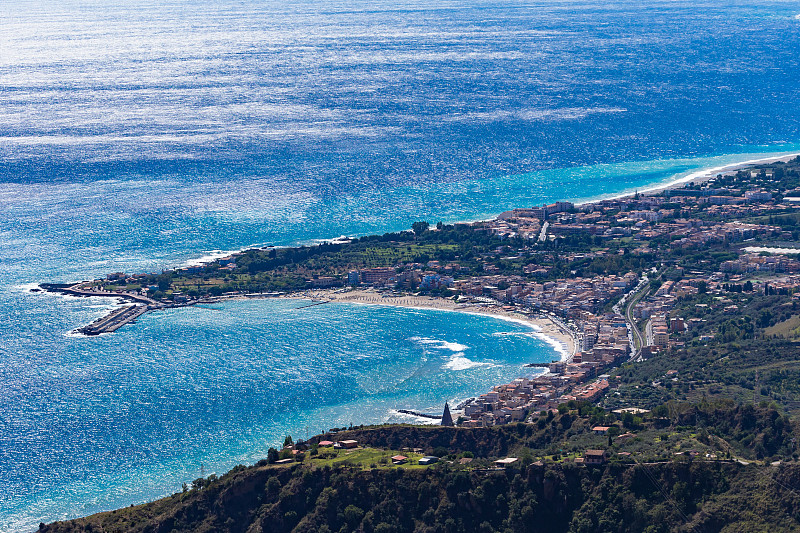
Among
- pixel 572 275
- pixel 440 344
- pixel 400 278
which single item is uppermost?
pixel 400 278

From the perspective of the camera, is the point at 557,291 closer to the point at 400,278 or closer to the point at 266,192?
the point at 400,278

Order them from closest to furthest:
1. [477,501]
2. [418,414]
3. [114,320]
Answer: [477,501] → [418,414] → [114,320]

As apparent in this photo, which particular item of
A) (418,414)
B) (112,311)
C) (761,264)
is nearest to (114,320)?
(112,311)

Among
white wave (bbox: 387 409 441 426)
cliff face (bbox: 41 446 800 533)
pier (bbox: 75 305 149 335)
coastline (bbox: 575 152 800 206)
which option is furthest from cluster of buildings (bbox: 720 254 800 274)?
cliff face (bbox: 41 446 800 533)

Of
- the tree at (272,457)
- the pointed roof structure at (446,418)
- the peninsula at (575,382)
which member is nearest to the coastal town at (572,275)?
the peninsula at (575,382)

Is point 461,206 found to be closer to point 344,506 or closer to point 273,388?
point 273,388

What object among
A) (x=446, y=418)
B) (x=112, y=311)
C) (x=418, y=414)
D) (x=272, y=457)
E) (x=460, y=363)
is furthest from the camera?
(x=112, y=311)

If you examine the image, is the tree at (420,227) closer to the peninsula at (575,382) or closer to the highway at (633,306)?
the peninsula at (575,382)
